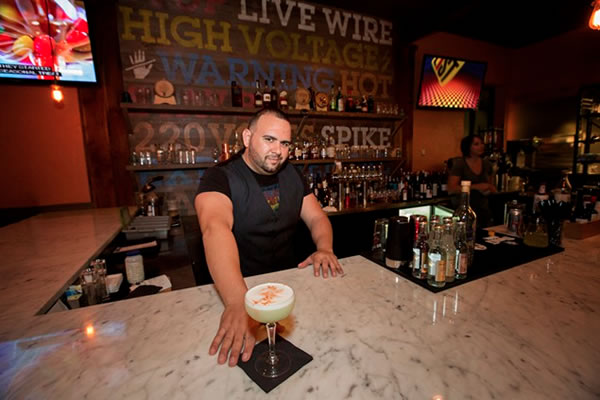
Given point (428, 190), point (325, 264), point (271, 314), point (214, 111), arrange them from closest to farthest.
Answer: point (271, 314) → point (325, 264) → point (214, 111) → point (428, 190)

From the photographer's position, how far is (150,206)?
2.95m

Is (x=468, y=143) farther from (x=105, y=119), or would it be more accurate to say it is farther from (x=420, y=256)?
(x=105, y=119)

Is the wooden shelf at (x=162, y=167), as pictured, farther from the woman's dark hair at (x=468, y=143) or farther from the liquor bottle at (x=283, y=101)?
the woman's dark hair at (x=468, y=143)

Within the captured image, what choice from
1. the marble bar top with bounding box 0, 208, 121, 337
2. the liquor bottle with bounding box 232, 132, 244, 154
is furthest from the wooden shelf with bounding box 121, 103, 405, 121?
the marble bar top with bounding box 0, 208, 121, 337

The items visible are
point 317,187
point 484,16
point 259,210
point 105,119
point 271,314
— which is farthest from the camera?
point 484,16

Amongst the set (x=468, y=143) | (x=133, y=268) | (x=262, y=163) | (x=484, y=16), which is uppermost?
(x=484, y=16)

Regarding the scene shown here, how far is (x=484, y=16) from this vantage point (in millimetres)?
4547

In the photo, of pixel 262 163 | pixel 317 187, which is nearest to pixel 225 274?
pixel 262 163

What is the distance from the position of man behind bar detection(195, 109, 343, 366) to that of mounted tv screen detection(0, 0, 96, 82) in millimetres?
2323

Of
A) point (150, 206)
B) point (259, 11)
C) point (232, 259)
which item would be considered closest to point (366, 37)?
point (259, 11)

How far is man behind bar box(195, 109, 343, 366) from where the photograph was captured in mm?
1305

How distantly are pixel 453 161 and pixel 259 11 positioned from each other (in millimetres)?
3002

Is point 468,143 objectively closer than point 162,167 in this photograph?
No

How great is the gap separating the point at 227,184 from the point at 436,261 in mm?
1109
